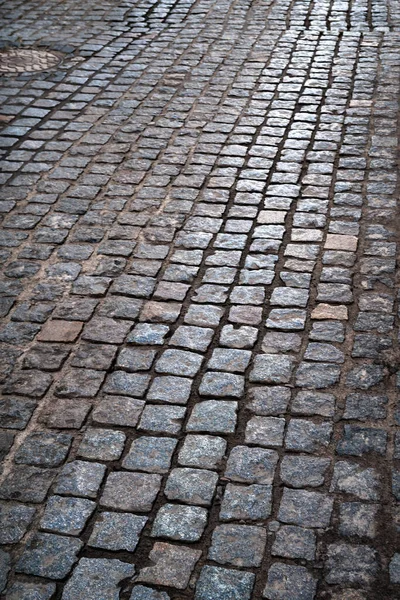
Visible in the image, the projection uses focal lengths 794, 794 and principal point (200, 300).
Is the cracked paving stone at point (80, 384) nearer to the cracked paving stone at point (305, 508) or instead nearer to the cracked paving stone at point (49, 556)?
the cracked paving stone at point (49, 556)

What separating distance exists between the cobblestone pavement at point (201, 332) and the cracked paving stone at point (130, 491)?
0.01m

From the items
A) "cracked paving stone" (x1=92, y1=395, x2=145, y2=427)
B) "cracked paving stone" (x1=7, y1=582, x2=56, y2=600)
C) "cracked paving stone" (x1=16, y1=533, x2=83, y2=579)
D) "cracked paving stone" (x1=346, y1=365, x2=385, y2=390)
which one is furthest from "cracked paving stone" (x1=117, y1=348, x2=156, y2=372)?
"cracked paving stone" (x1=7, y1=582, x2=56, y2=600)

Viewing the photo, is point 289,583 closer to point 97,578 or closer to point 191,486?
point 191,486

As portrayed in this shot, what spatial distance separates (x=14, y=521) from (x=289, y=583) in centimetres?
119

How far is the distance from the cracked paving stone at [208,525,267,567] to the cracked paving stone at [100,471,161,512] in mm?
352

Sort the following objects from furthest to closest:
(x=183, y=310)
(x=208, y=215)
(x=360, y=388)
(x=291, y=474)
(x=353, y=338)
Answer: (x=208, y=215) < (x=183, y=310) < (x=353, y=338) < (x=360, y=388) < (x=291, y=474)

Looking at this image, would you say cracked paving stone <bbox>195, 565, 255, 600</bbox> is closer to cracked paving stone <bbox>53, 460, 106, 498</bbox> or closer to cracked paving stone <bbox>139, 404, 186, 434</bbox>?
cracked paving stone <bbox>53, 460, 106, 498</bbox>

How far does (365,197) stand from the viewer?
596 centimetres

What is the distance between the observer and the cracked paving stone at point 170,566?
10.3 feet

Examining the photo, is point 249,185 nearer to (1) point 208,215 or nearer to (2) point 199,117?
(1) point 208,215

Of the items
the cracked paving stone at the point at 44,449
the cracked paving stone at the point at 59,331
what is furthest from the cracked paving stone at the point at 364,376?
the cracked paving stone at the point at 59,331

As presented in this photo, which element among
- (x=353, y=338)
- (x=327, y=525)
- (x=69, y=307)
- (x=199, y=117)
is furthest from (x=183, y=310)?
(x=199, y=117)

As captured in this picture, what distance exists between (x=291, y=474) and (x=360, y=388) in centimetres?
73

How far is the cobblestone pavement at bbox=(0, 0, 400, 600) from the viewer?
3273 mm
